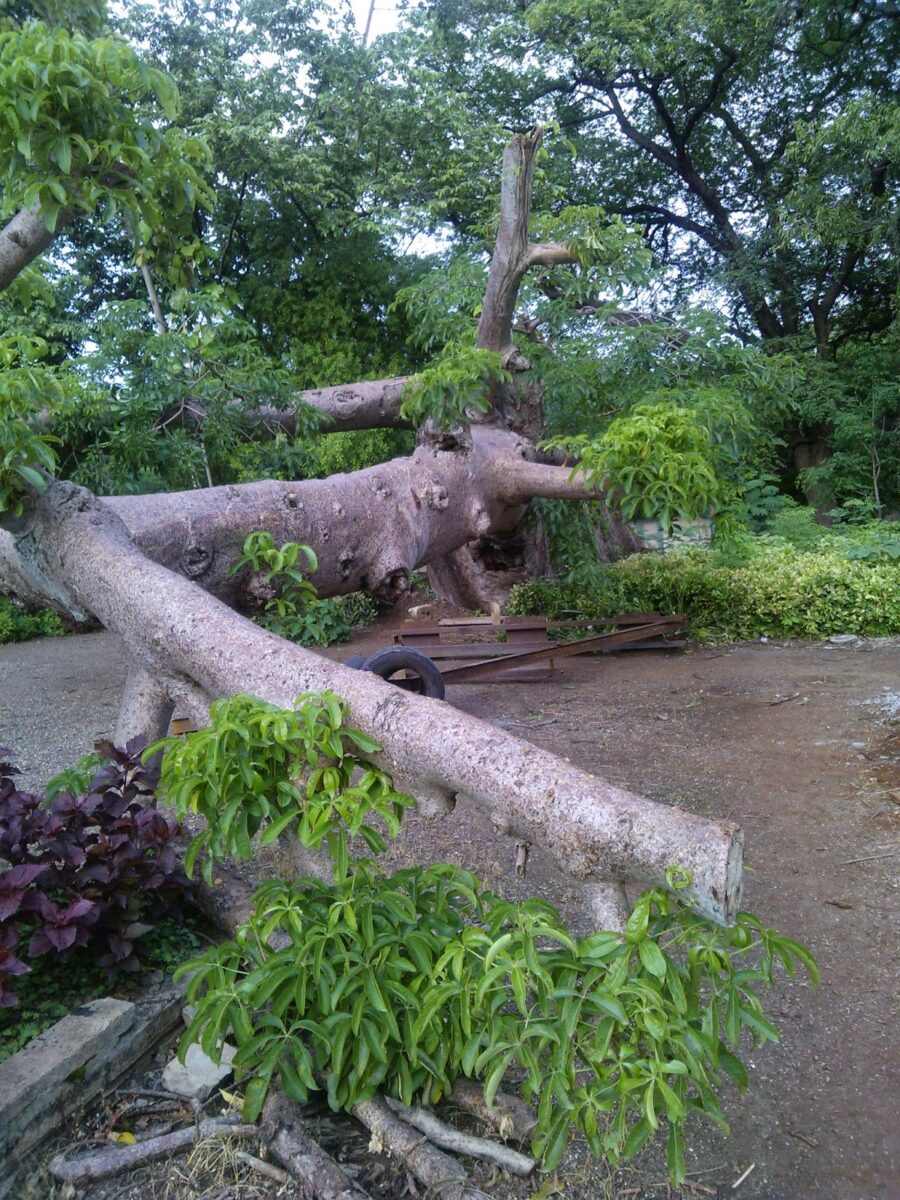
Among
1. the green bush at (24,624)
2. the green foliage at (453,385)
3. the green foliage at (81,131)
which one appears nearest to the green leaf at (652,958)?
the green foliage at (81,131)

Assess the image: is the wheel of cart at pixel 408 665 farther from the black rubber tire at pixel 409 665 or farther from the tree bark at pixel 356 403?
the tree bark at pixel 356 403

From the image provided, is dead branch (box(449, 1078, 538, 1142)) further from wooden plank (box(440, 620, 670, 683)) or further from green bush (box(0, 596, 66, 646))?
green bush (box(0, 596, 66, 646))

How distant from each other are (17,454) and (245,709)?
1496mm

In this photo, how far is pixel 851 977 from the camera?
264 cm

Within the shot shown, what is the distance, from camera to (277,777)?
198 centimetres

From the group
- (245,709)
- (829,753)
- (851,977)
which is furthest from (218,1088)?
(829,753)

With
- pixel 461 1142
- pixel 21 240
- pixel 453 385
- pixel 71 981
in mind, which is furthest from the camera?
pixel 453 385

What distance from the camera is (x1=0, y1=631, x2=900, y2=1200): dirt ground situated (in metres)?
1.95

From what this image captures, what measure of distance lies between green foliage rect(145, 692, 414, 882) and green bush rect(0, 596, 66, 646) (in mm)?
9488

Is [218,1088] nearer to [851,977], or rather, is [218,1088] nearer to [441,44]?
[851,977]

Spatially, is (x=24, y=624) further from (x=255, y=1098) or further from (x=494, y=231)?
(x=255, y=1098)

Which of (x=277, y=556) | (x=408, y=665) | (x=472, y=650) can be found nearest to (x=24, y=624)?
(x=472, y=650)

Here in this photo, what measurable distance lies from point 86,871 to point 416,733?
118 cm

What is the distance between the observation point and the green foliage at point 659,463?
3.60 m
